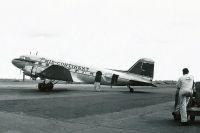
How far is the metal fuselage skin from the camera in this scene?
92.1ft

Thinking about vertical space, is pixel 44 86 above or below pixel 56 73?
below

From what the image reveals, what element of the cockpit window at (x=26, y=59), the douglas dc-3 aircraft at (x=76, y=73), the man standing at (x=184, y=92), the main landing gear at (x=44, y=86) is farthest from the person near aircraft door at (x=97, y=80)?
the man standing at (x=184, y=92)

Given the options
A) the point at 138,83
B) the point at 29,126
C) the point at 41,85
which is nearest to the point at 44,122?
the point at 29,126

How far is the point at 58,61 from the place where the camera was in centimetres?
2928

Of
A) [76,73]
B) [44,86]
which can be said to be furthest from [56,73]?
[76,73]

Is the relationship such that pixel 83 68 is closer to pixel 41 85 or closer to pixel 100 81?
pixel 100 81

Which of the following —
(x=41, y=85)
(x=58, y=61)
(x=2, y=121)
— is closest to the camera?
(x=2, y=121)

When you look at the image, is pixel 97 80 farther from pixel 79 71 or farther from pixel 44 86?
pixel 44 86

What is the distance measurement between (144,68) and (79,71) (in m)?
6.91

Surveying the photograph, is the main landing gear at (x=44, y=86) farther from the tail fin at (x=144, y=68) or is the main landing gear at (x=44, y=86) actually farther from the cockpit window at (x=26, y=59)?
the tail fin at (x=144, y=68)

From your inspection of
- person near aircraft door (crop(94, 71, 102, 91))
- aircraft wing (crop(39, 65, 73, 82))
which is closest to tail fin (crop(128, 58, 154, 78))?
person near aircraft door (crop(94, 71, 102, 91))

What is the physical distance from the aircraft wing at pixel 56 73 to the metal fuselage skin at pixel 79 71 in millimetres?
946

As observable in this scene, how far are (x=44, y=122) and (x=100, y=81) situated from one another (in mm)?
20819

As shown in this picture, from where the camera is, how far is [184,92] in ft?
33.0
